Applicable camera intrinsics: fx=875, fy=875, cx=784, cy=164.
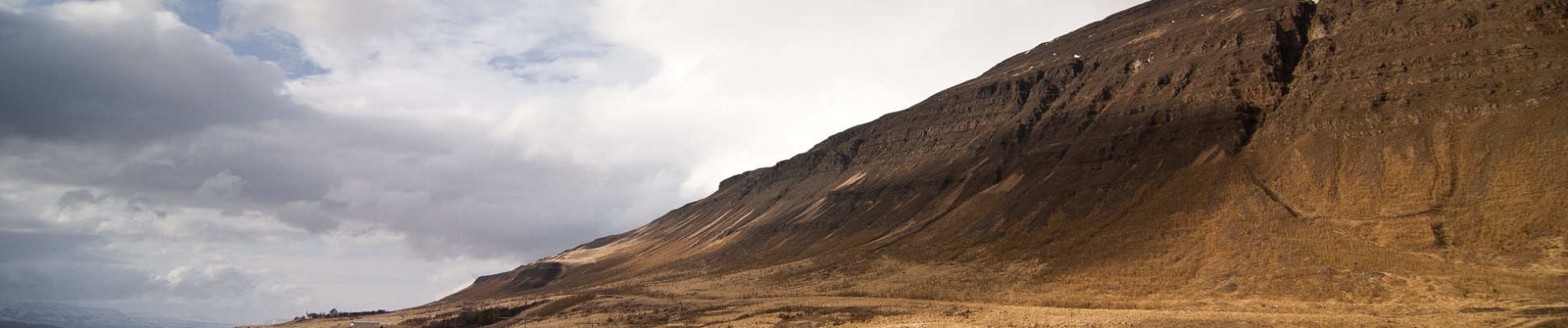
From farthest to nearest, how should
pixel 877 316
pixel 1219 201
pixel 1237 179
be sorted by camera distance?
pixel 1237 179
pixel 1219 201
pixel 877 316

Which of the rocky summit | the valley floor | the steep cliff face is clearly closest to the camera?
the valley floor

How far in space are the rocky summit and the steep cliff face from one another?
6.9 inches

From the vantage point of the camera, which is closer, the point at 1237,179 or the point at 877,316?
the point at 877,316

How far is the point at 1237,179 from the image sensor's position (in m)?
49.7

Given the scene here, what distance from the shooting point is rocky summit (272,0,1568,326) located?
117 ft

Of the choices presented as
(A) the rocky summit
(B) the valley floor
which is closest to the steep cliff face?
(A) the rocky summit

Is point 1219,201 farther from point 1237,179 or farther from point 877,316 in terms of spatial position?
point 877,316

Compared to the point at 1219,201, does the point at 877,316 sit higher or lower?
lower

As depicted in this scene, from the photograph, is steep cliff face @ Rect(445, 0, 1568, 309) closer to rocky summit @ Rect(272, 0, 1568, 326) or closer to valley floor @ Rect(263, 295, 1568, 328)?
rocky summit @ Rect(272, 0, 1568, 326)

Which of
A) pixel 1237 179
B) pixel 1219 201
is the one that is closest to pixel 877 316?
pixel 1219 201

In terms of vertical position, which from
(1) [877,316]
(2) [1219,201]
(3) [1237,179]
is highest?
(3) [1237,179]

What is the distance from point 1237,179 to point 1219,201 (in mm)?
2579

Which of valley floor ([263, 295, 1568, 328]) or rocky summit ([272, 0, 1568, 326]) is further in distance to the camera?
rocky summit ([272, 0, 1568, 326])

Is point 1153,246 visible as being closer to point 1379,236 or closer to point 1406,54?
point 1379,236
